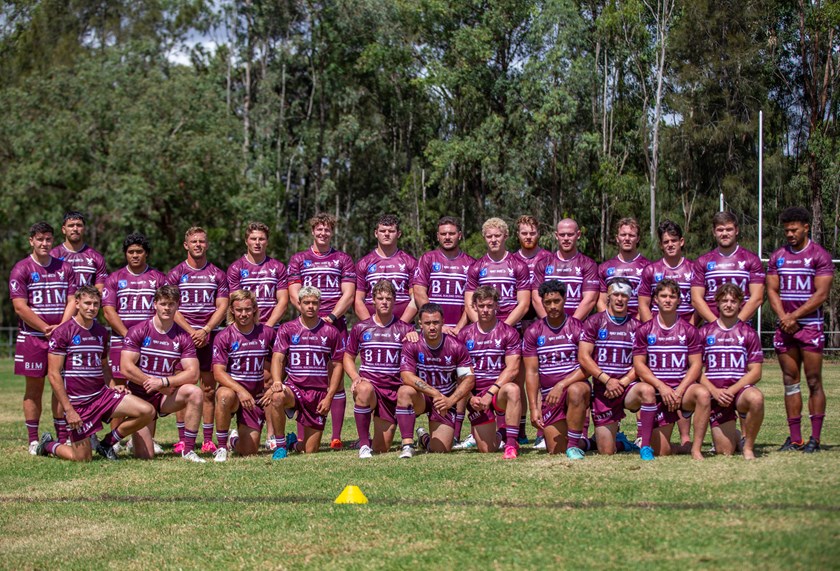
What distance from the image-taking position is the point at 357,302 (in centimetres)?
1193

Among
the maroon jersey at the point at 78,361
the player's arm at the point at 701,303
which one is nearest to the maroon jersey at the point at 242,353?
the maroon jersey at the point at 78,361

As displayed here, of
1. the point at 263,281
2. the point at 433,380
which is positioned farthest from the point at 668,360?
the point at 263,281

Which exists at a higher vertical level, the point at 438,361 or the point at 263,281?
the point at 263,281

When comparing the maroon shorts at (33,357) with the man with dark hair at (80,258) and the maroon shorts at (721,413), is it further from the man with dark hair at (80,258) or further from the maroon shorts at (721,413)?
the maroon shorts at (721,413)

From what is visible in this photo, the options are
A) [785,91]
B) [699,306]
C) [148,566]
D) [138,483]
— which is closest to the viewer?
[148,566]

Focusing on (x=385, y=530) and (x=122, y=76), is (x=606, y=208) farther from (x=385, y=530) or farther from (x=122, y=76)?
(x=385, y=530)

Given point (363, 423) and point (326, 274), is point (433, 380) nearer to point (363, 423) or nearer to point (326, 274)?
point (363, 423)

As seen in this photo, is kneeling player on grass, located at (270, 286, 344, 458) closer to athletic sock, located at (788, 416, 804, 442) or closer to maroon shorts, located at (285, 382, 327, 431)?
maroon shorts, located at (285, 382, 327, 431)

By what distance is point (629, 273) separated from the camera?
11055mm

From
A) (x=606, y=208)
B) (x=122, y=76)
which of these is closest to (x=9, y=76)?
(x=122, y=76)

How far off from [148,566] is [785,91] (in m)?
38.1

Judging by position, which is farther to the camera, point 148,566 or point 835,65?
point 835,65

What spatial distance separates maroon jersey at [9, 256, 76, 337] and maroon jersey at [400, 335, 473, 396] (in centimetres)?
423

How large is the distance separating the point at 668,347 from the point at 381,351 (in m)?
3.12
